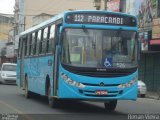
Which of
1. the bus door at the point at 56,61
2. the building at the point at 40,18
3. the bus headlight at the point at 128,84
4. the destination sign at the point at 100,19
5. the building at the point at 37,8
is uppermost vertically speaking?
the building at the point at 37,8

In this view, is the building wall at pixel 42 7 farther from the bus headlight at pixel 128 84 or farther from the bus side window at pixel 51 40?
the bus headlight at pixel 128 84

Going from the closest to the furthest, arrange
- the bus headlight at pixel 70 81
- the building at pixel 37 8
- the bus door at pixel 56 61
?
the bus headlight at pixel 70 81
the bus door at pixel 56 61
the building at pixel 37 8

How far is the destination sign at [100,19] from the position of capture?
1703 cm

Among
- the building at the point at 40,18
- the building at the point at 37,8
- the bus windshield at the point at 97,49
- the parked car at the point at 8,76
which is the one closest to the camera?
the bus windshield at the point at 97,49

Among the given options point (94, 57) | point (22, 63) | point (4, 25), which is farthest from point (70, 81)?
point (4, 25)

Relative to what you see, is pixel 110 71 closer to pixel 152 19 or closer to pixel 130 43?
pixel 130 43

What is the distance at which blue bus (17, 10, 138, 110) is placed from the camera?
16.5 meters

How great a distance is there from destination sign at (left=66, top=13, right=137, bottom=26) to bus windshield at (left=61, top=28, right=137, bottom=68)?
33cm

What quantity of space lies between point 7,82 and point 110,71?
2367 cm

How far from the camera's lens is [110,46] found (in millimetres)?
16875

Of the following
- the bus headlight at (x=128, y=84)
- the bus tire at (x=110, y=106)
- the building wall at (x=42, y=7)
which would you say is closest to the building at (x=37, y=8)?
the building wall at (x=42, y=7)

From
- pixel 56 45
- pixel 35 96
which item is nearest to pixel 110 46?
pixel 56 45

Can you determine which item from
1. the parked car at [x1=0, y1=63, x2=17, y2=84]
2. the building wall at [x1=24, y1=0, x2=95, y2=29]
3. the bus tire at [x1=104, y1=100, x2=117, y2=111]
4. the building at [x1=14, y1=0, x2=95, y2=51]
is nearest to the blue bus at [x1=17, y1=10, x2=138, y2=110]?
the bus tire at [x1=104, y1=100, x2=117, y2=111]

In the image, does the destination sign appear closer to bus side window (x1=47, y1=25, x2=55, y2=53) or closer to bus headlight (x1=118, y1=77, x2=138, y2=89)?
bus side window (x1=47, y1=25, x2=55, y2=53)
